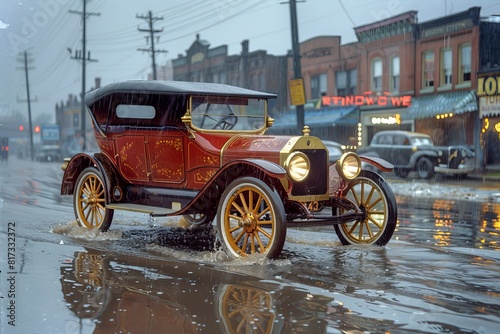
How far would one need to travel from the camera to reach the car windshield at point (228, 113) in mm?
7320

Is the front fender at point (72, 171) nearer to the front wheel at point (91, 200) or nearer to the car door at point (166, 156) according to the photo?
the front wheel at point (91, 200)

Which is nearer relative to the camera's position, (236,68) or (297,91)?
(297,91)

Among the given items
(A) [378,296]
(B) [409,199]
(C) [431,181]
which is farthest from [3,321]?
(C) [431,181]

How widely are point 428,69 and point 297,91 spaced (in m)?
12.2

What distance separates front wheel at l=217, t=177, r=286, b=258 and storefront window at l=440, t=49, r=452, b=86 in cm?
2209

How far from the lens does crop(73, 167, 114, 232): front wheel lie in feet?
26.2

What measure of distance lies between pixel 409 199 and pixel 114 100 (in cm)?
803

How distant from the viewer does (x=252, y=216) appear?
612 centimetres

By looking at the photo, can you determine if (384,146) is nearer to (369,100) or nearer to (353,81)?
(369,100)

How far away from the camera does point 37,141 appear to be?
1900 inches

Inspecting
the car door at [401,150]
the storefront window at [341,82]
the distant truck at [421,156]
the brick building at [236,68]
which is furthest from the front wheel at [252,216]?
the storefront window at [341,82]

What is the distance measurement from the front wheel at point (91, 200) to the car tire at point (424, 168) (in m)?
15.7

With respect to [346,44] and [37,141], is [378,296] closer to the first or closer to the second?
[346,44]

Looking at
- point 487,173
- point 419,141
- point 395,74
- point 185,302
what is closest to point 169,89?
point 185,302
